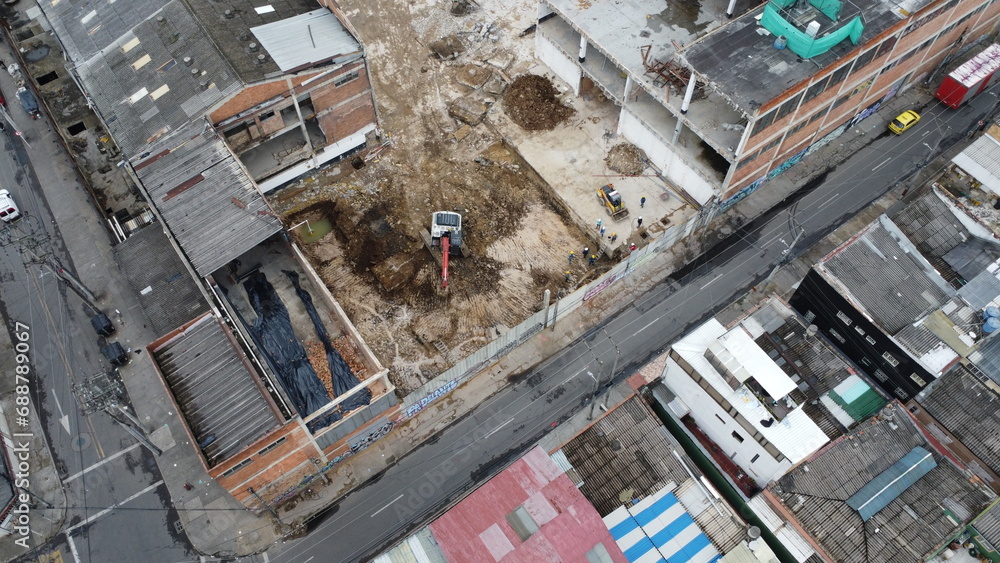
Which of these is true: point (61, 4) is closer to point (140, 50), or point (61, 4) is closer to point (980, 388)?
point (140, 50)

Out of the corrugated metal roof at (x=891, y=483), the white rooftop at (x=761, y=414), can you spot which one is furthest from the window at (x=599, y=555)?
the corrugated metal roof at (x=891, y=483)

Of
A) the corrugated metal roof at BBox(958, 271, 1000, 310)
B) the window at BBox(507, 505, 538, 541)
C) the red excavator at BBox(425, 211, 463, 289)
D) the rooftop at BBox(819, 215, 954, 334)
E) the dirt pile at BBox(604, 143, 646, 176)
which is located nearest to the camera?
the window at BBox(507, 505, 538, 541)

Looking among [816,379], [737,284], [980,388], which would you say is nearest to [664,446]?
[816,379]

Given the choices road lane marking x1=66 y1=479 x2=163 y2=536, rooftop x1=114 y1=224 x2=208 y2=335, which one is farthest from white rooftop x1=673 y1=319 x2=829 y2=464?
road lane marking x1=66 y1=479 x2=163 y2=536

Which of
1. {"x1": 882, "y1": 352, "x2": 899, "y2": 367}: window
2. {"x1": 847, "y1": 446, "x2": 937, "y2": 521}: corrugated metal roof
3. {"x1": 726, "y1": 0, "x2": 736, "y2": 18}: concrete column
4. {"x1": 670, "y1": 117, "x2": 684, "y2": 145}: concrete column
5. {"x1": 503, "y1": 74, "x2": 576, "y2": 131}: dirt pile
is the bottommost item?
{"x1": 847, "y1": 446, "x2": 937, "y2": 521}: corrugated metal roof

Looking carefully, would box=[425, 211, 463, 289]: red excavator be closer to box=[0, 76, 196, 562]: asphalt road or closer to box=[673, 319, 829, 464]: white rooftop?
box=[673, 319, 829, 464]: white rooftop
